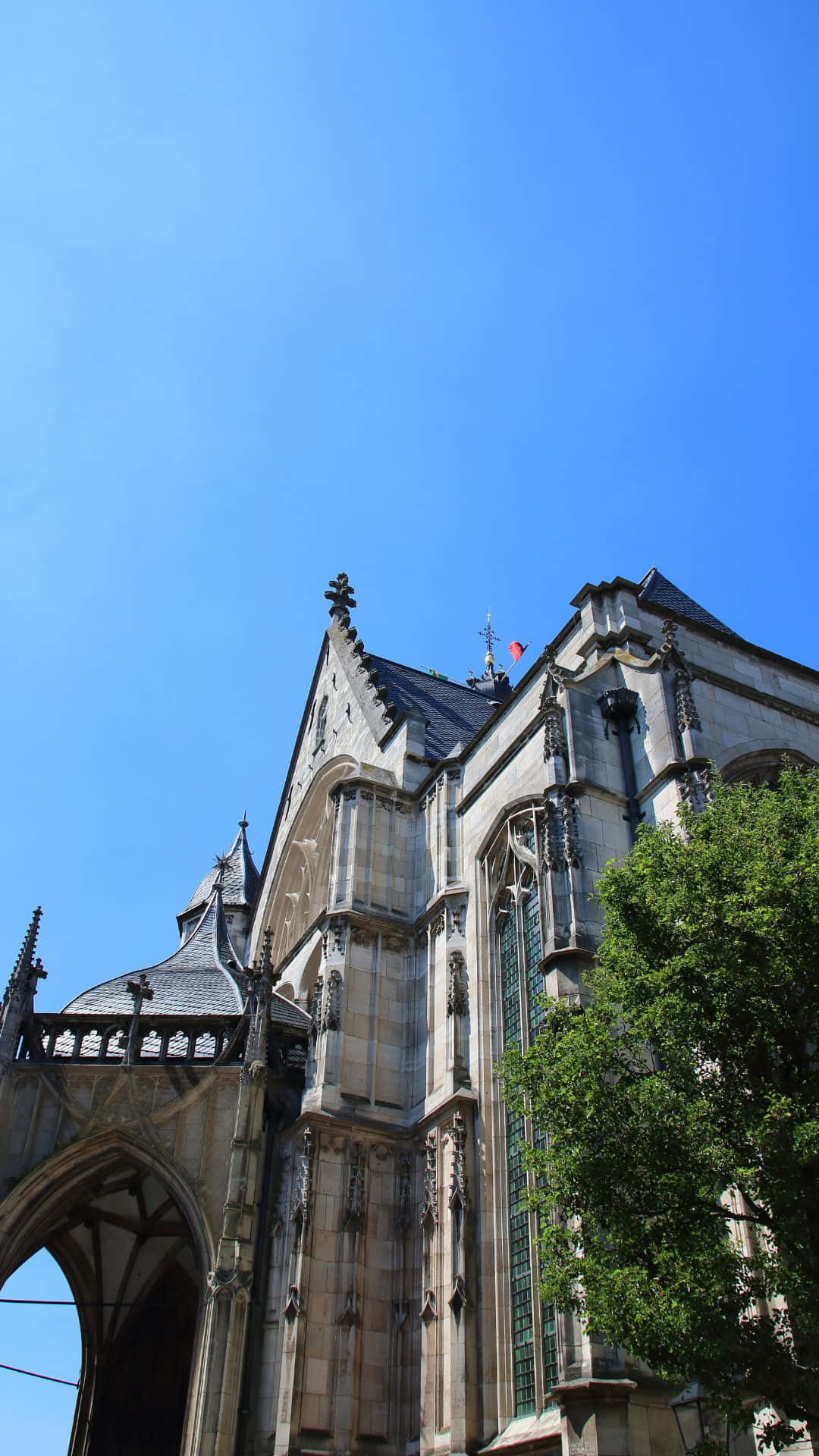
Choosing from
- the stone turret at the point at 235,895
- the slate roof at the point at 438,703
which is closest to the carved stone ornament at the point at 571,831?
the slate roof at the point at 438,703

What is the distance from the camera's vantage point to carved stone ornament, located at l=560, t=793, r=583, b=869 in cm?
1471

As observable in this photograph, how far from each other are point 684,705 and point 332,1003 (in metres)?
7.38

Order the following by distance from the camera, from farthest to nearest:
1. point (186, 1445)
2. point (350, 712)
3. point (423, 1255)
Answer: point (350, 712), point (423, 1255), point (186, 1445)

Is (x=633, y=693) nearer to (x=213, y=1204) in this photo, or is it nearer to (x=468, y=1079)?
(x=468, y=1079)

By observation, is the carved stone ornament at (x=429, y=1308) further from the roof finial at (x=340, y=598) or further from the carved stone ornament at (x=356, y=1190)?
the roof finial at (x=340, y=598)

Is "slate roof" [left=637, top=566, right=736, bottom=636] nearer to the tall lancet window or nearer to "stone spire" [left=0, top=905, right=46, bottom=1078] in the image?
the tall lancet window

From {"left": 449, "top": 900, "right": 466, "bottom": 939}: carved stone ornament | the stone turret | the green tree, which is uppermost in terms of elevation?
the stone turret

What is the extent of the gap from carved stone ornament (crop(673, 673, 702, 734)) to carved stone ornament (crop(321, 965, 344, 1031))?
7.11 meters

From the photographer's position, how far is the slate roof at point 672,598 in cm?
2142

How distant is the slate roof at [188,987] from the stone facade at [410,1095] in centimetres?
55

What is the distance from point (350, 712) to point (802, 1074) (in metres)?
19.5

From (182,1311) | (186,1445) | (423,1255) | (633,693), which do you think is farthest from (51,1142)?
(633,693)

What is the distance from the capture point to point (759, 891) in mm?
9961

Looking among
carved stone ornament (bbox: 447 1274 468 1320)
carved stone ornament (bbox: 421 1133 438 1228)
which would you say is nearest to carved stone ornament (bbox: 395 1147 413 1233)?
carved stone ornament (bbox: 421 1133 438 1228)
